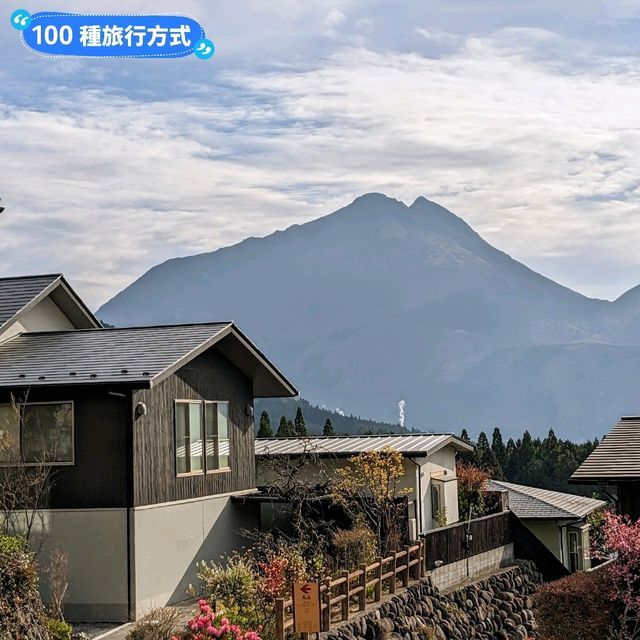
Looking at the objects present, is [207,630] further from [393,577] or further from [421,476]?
[421,476]

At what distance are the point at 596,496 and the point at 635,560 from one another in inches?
977

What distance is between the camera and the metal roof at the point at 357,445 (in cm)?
2764

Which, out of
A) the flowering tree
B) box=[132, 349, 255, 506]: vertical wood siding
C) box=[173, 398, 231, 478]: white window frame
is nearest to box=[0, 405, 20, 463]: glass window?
box=[132, 349, 255, 506]: vertical wood siding

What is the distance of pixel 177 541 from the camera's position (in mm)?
22125

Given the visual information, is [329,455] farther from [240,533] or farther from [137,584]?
[137,584]

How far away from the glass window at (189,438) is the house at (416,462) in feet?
13.3

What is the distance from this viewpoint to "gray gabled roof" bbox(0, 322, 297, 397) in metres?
20.4

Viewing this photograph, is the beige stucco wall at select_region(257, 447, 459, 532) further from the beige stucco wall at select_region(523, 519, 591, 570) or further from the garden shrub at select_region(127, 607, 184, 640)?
the garden shrub at select_region(127, 607, 184, 640)

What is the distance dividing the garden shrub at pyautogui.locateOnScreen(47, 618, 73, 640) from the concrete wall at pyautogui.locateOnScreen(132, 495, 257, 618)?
248 cm

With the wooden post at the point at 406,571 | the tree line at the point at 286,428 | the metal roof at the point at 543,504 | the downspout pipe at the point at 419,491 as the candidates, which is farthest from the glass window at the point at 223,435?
the tree line at the point at 286,428

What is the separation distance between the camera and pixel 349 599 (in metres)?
20.7

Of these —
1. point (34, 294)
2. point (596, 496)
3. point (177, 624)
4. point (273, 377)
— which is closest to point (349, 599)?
point (177, 624)

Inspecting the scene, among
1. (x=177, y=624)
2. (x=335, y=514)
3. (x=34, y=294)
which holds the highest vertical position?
(x=34, y=294)

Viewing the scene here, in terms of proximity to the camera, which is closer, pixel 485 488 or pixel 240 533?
pixel 240 533
